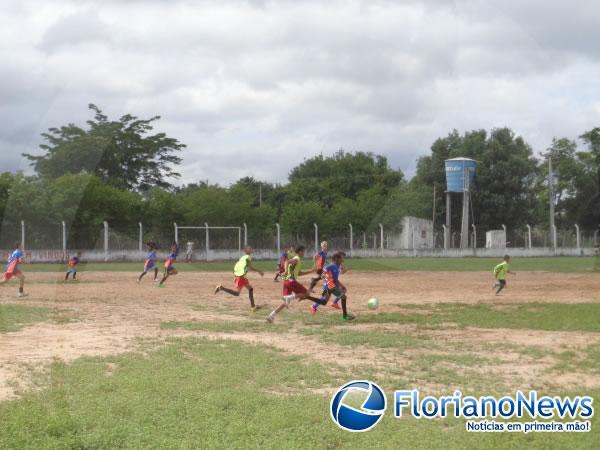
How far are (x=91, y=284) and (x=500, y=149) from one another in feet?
136

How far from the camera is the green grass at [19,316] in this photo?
13.5 m

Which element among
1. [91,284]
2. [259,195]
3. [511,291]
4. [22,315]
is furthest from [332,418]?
[259,195]

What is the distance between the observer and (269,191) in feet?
246

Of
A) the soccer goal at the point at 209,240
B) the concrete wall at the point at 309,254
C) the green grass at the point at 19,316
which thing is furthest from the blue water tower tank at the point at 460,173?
the green grass at the point at 19,316

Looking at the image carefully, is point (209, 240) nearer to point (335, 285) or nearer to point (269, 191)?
point (269, 191)

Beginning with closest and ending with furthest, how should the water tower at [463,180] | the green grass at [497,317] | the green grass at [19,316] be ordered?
the green grass at [19,316], the green grass at [497,317], the water tower at [463,180]

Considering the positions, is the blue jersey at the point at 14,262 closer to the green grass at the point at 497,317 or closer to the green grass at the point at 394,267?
the green grass at the point at 497,317

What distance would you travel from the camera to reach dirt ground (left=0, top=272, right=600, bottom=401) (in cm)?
1045

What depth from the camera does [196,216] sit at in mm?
50938

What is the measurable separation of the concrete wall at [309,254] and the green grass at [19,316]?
89.6 feet

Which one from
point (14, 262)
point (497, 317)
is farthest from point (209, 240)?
point (497, 317)

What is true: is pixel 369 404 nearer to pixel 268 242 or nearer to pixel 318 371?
pixel 318 371

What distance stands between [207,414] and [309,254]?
44.7 metres

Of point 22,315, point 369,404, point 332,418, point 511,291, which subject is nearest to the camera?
point 332,418
